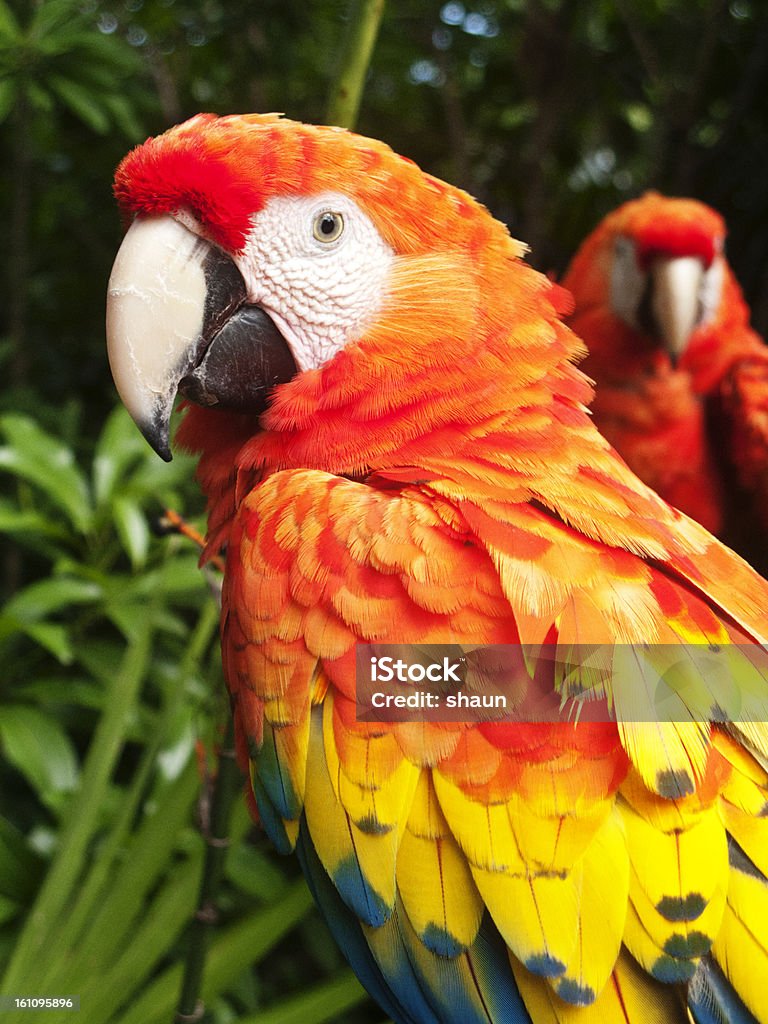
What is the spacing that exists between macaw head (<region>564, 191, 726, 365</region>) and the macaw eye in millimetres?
936

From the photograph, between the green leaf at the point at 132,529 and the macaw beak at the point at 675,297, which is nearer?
the green leaf at the point at 132,529

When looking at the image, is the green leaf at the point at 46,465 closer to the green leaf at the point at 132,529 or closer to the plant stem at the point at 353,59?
the green leaf at the point at 132,529

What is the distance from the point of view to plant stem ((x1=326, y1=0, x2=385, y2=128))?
0.63m

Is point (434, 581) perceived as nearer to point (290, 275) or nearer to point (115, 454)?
point (290, 275)

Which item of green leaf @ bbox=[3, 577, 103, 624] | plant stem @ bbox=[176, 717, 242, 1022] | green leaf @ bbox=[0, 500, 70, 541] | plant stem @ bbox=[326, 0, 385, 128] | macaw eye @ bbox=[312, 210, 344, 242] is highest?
plant stem @ bbox=[326, 0, 385, 128]

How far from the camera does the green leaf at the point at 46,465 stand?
1133 millimetres

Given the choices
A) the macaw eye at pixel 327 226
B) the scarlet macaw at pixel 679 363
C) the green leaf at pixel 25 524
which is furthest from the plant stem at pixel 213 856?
the scarlet macaw at pixel 679 363

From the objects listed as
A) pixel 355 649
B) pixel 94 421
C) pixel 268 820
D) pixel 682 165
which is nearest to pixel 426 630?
pixel 355 649

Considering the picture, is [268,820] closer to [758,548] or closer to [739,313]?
[758,548]

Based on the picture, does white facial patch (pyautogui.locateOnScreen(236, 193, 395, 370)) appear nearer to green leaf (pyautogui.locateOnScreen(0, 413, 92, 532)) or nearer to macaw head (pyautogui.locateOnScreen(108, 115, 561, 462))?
macaw head (pyautogui.locateOnScreen(108, 115, 561, 462))

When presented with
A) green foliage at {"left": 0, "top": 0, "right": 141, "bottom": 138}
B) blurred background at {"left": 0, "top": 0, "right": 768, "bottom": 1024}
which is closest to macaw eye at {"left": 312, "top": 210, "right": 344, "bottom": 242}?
blurred background at {"left": 0, "top": 0, "right": 768, "bottom": 1024}

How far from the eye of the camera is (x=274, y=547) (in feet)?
1.94

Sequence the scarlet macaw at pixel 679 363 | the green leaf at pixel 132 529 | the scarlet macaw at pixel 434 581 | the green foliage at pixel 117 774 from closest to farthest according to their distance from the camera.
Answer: the scarlet macaw at pixel 434 581 < the green foliage at pixel 117 774 < the green leaf at pixel 132 529 < the scarlet macaw at pixel 679 363

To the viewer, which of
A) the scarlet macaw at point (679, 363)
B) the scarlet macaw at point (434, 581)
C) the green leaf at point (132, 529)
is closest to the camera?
the scarlet macaw at point (434, 581)
